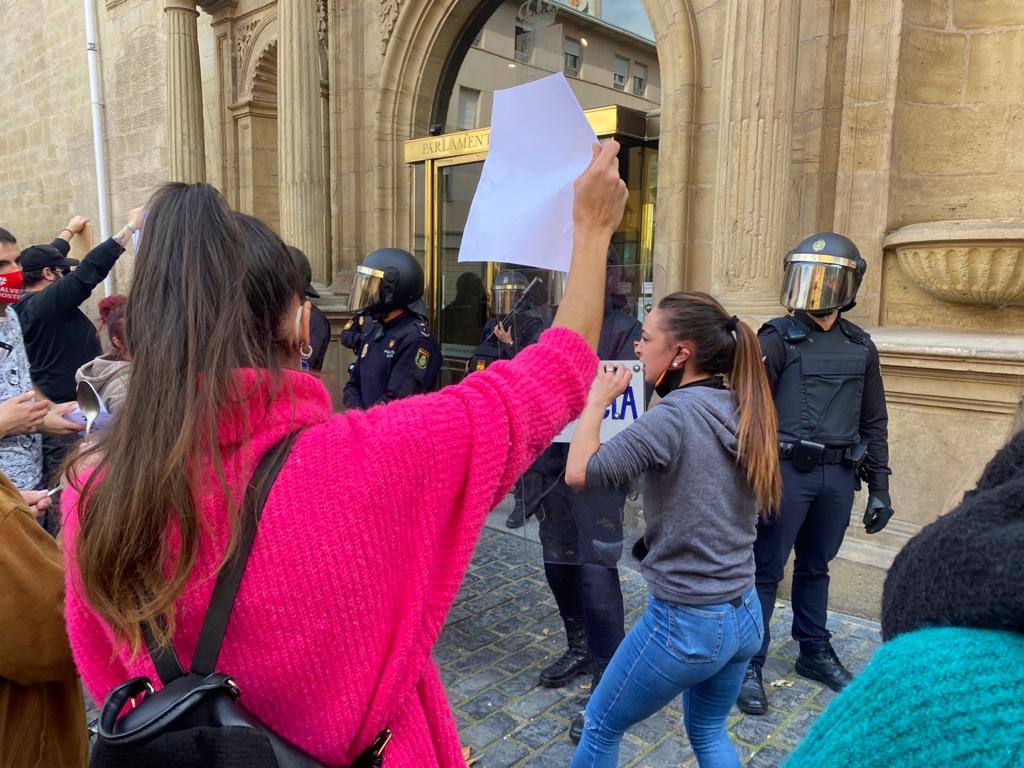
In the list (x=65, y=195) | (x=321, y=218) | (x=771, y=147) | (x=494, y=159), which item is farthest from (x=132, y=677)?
(x=65, y=195)

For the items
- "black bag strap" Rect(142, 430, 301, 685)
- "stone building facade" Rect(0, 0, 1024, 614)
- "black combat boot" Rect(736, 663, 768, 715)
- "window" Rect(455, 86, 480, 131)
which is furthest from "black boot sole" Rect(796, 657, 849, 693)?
"window" Rect(455, 86, 480, 131)

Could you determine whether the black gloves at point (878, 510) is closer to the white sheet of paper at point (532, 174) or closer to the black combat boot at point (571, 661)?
the black combat boot at point (571, 661)

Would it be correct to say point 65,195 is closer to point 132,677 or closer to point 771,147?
point 771,147

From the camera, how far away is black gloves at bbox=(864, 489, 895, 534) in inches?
140

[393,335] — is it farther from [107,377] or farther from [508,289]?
[107,377]

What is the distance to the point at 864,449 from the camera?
357 cm

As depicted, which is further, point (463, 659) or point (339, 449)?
point (463, 659)

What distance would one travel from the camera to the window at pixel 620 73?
6457mm

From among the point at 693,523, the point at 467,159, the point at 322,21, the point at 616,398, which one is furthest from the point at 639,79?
the point at 693,523

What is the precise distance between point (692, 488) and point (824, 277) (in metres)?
1.84

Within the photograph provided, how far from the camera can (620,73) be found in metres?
6.49

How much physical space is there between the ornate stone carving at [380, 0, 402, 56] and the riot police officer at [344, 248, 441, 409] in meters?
4.43

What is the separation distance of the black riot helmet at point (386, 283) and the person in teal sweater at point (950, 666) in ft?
12.6

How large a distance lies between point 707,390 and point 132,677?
1.79 metres
